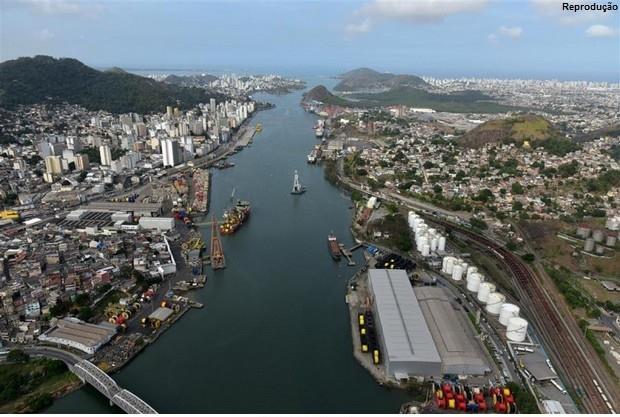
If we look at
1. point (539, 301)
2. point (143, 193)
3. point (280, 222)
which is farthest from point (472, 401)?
point (143, 193)

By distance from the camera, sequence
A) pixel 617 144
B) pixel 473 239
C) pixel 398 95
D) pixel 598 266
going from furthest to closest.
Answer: pixel 398 95
pixel 617 144
pixel 473 239
pixel 598 266

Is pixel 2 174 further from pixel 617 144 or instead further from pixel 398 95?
pixel 398 95

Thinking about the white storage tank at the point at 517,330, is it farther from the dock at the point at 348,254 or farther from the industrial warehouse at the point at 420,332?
the dock at the point at 348,254

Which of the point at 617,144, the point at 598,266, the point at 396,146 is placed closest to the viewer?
the point at 598,266

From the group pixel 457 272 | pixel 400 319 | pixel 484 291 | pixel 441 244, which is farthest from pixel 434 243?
pixel 400 319

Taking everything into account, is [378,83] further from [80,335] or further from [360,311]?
[80,335]

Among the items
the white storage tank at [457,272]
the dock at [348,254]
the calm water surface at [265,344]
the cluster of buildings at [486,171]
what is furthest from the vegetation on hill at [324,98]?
the white storage tank at [457,272]
